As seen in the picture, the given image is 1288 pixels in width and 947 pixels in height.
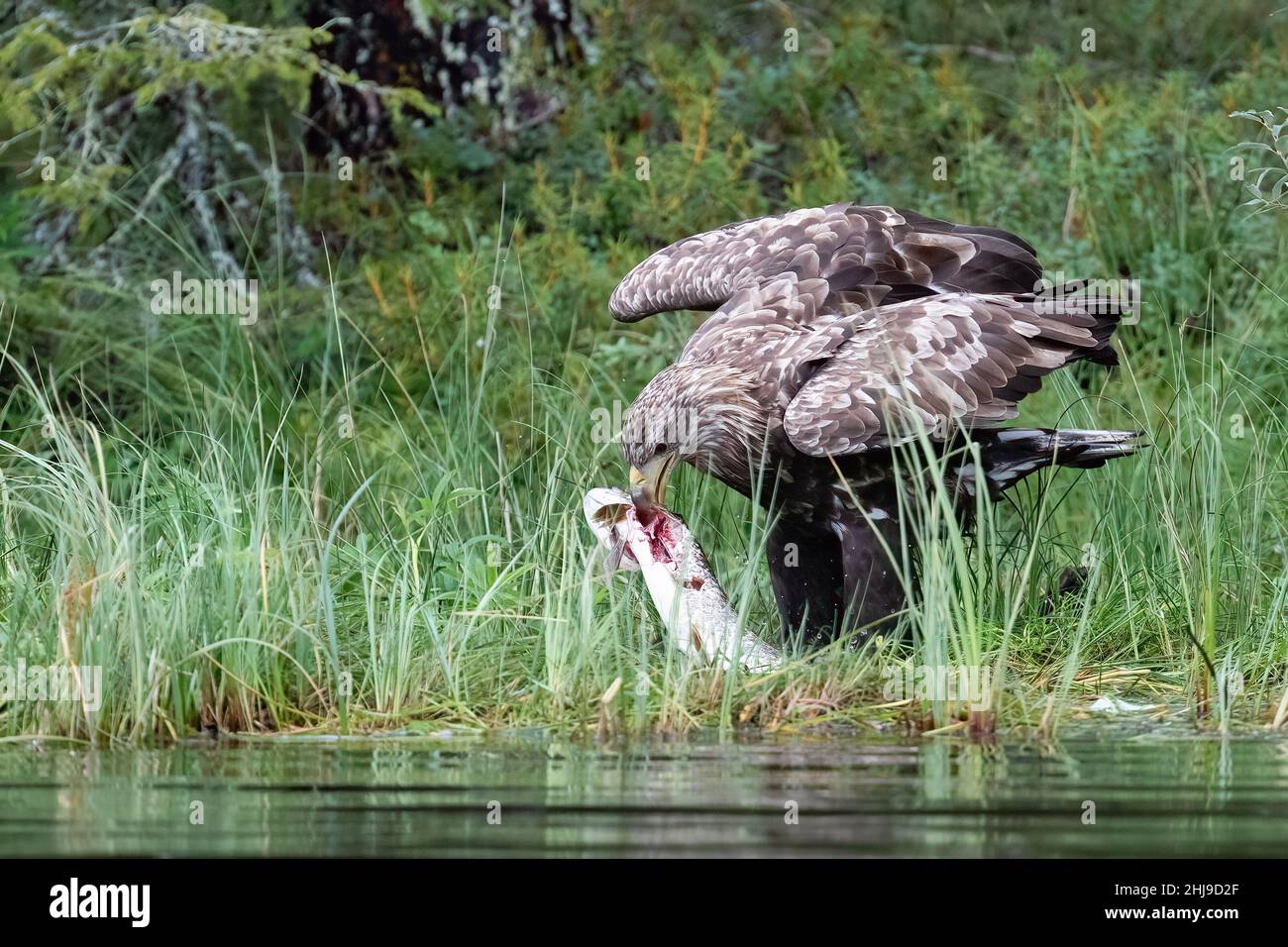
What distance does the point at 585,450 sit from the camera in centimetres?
932

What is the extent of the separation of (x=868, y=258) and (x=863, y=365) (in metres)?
0.88

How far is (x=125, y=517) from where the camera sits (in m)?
8.24

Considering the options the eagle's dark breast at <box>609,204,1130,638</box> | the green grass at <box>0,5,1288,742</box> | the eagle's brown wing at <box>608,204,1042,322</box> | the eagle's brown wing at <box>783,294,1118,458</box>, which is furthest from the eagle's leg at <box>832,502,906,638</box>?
the eagle's brown wing at <box>608,204,1042,322</box>

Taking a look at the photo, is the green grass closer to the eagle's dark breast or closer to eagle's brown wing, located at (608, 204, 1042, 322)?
the eagle's dark breast

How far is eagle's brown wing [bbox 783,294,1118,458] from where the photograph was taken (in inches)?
279

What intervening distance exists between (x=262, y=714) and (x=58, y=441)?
1.19 metres

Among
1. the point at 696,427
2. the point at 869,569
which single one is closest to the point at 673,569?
the point at 696,427

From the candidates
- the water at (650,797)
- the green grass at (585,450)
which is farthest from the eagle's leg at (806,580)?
the water at (650,797)

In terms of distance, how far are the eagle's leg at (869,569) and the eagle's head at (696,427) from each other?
0.42 m

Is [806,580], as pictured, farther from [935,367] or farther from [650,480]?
[935,367]

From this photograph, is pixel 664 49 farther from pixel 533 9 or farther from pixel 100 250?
pixel 100 250
